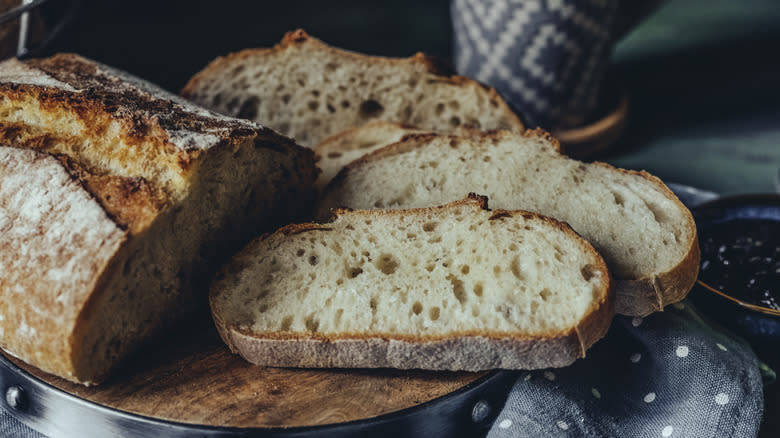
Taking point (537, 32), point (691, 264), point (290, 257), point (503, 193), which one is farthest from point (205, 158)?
point (537, 32)

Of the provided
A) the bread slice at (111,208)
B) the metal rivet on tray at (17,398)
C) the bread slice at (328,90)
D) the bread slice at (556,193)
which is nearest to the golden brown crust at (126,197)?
the bread slice at (111,208)

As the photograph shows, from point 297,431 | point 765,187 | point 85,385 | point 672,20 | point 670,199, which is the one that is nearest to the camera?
point 297,431

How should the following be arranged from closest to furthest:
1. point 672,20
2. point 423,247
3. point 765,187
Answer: point 423,247, point 765,187, point 672,20

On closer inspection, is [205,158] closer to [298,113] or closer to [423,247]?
[423,247]

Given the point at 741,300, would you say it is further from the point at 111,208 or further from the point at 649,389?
the point at 111,208

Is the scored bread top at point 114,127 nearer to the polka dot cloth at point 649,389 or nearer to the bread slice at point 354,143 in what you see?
the bread slice at point 354,143

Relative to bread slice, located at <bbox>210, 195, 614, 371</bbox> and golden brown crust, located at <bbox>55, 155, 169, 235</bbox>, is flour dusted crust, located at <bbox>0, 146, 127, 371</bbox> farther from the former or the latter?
bread slice, located at <bbox>210, 195, 614, 371</bbox>
